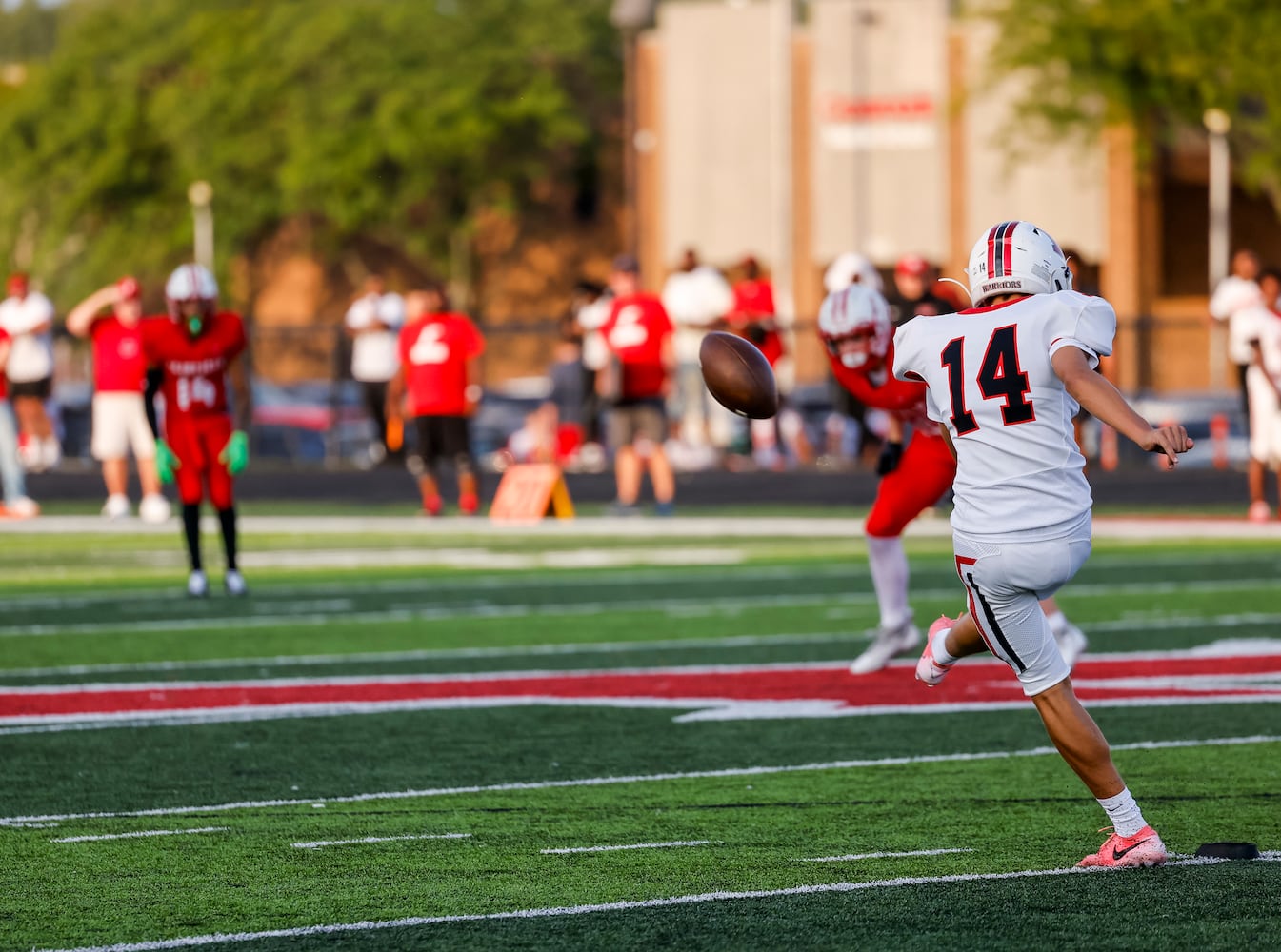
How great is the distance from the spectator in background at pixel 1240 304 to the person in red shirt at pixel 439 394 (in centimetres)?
613

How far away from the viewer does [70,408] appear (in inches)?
1096

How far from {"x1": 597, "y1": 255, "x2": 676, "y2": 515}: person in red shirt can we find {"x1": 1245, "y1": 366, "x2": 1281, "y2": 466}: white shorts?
4546mm

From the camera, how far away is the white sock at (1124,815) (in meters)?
5.54

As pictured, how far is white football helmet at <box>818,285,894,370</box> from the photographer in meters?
8.81

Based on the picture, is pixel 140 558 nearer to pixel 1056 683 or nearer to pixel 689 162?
pixel 1056 683

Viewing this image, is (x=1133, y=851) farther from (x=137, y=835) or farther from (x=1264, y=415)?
(x=1264, y=415)

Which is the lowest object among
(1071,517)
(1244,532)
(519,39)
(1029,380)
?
(1244,532)

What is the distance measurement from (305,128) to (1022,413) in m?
50.8

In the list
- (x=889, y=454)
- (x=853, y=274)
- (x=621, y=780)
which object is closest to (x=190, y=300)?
(x=853, y=274)

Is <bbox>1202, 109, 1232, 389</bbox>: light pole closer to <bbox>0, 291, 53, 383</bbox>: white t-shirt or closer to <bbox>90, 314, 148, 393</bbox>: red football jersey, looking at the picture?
<bbox>0, 291, 53, 383</bbox>: white t-shirt

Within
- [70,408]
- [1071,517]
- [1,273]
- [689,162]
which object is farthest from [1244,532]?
[1,273]

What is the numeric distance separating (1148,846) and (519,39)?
170 feet

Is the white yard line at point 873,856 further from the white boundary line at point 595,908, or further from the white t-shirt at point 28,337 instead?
the white t-shirt at point 28,337

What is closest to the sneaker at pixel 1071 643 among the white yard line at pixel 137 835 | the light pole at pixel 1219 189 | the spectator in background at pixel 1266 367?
the white yard line at pixel 137 835
